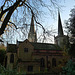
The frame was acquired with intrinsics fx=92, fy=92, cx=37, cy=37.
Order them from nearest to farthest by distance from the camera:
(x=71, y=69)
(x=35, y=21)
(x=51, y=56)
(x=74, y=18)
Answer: (x=71, y=69)
(x=35, y=21)
(x=74, y=18)
(x=51, y=56)

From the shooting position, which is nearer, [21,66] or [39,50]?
[21,66]

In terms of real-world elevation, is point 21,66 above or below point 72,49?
below

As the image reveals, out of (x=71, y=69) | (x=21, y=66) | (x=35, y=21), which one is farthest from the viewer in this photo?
(x=21, y=66)

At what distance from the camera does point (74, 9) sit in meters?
14.8

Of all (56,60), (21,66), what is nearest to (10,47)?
(21,66)

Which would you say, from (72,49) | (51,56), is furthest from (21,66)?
(72,49)

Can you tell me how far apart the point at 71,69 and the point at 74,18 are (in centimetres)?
1114

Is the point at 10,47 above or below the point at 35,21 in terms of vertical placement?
below

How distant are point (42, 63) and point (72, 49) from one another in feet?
52.8

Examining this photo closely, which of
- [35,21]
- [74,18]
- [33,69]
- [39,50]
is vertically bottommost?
[33,69]

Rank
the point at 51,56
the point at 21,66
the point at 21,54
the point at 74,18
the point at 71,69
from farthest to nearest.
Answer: the point at 51,56 → the point at 21,54 → the point at 21,66 → the point at 74,18 → the point at 71,69

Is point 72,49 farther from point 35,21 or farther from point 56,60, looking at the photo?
point 56,60

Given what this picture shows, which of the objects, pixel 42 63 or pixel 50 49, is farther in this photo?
pixel 50 49

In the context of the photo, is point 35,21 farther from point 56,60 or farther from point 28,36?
point 56,60
